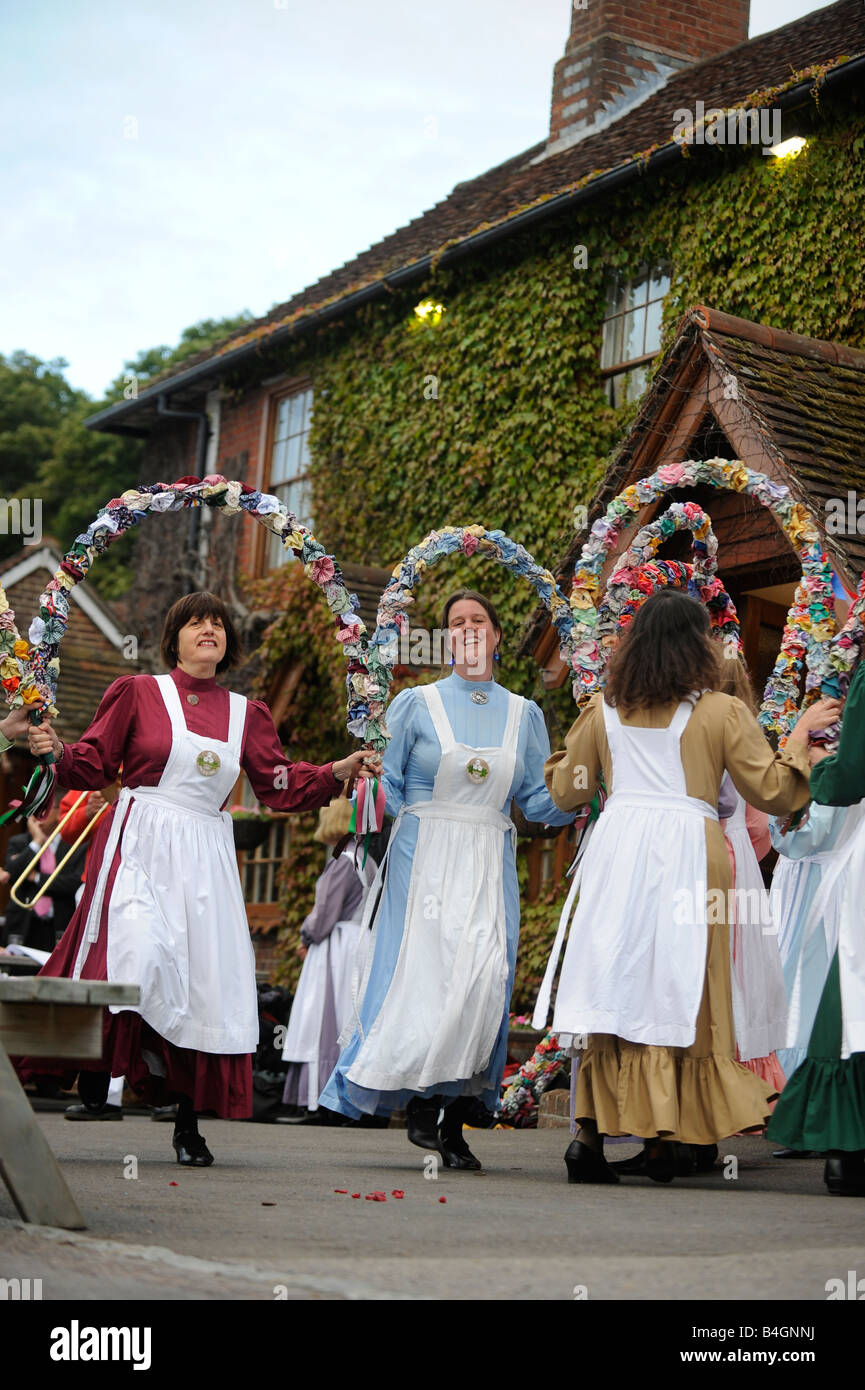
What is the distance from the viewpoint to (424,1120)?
6625 millimetres

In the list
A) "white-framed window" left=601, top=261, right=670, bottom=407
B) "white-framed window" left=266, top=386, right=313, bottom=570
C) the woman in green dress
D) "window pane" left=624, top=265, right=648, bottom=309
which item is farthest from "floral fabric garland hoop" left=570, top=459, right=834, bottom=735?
"white-framed window" left=266, top=386, right=313, bottom=570

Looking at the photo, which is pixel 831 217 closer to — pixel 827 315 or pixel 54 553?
pixel 827 315

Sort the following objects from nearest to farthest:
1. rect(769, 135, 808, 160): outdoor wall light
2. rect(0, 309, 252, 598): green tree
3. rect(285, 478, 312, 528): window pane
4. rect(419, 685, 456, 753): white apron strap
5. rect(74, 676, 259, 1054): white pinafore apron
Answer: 1. rect(74, 676, 259, 1054): white pinafore apron
2. rect(419, 685, 456, 753): white apron strap
3. rect(769, 135, 808, 160): outdoor wall light
4. rect(285, 478, 312, 528): window pane
5. rect(0, 309, 252, 598): green tree

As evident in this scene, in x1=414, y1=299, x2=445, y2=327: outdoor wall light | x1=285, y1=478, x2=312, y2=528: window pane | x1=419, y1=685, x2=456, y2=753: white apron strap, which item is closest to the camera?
x1=419, y1=685, x2=456, y2=753: white apron strap

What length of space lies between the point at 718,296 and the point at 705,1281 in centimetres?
1013

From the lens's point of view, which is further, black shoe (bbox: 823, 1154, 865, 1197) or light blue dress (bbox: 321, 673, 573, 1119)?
light blue dress (bbox: 321, 673, 573, 1119)

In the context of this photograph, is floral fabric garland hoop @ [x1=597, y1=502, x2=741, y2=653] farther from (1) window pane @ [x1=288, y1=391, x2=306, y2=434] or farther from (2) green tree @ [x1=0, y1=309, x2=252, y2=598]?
(2) green tree @ [x1=0, y1=309, x2=252, y2=598]

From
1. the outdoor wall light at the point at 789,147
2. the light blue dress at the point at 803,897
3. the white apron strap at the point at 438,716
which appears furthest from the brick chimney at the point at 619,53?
the light blue dress at the point at 803,897

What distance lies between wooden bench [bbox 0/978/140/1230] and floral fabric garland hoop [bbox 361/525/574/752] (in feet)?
8.71

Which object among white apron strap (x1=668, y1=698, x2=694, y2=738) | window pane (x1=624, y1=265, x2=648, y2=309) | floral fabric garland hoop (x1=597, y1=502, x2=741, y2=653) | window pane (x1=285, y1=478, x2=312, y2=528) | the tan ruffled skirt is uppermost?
window pane (x1=624, y1=265, x2=648, y2=309)

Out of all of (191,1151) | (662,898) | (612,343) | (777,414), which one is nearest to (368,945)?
(191,1151)

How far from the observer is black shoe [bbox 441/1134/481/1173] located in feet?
20.1

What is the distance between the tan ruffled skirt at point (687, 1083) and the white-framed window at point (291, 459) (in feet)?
39.8
